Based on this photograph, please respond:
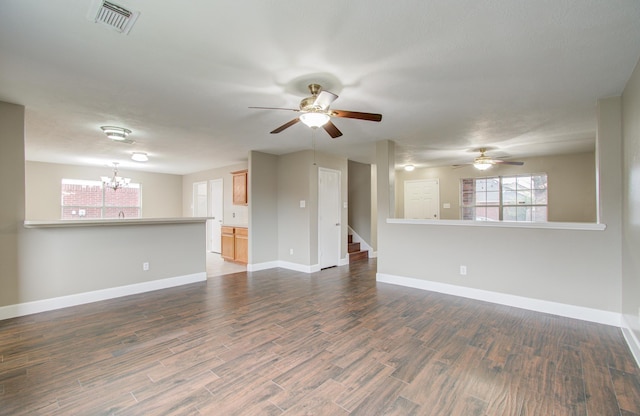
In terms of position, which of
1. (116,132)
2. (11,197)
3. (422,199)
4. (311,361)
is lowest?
(311,361)

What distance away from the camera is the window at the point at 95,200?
731 centimetres

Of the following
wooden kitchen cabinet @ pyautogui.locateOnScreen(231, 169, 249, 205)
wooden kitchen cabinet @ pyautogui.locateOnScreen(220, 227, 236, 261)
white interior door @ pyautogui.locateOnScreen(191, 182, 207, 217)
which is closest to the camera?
wooden kitchen cabinet @ pyautogui.locateOnScreen(231, 169, 249, 205)

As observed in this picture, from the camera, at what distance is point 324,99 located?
2.39m

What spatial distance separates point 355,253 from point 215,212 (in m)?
4.16

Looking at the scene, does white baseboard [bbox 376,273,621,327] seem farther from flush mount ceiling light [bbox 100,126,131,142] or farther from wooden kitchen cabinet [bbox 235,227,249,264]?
flush mount ceiling light [bbox 100,126,131,142]

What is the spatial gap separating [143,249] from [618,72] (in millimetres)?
5925

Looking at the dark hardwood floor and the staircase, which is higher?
the staircase

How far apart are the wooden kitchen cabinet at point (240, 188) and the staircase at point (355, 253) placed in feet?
9.07

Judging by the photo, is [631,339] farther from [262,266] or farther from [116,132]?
[116,132]

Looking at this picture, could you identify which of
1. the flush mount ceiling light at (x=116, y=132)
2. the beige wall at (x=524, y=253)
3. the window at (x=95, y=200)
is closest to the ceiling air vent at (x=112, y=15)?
the flush mount ceiling light at (x=116, y=132)

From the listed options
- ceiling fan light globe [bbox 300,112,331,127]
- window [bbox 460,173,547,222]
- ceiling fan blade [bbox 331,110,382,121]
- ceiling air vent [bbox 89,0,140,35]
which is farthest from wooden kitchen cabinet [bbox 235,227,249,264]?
window [bbox 460,173,547,222]

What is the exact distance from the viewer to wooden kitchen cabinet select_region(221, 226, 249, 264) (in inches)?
254

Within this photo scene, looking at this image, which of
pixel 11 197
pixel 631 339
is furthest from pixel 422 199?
pixel 11 197

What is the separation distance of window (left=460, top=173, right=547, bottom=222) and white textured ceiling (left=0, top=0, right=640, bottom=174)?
2668 millimetres
